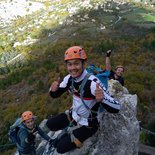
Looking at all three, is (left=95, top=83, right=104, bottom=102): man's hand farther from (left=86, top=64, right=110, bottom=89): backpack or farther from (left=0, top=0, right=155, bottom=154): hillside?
(left=0, top=0, right=155, bottom=154): hillside

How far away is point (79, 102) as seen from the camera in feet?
23.9

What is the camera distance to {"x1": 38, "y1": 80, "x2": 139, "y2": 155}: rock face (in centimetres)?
812

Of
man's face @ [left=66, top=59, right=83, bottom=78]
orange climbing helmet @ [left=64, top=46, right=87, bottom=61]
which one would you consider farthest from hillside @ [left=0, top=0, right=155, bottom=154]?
orange climbing helmet @ [left=64, top=46, right=87, bottom=61]

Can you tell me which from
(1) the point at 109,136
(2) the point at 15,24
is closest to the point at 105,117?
(1) the point at 109,136

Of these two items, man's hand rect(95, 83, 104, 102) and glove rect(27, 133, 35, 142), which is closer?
man's hand rect(95, 83, 104, 102)

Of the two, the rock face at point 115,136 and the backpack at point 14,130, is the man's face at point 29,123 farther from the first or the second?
the rock face at point 115,136

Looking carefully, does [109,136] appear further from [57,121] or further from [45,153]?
[45,153]

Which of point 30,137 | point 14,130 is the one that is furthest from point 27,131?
point 14,130

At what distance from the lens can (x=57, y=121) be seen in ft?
26.9

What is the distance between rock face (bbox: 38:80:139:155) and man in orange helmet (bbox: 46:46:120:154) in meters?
0.54

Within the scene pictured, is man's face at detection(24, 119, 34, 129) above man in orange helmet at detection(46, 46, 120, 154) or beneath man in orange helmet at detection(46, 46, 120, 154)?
beneath

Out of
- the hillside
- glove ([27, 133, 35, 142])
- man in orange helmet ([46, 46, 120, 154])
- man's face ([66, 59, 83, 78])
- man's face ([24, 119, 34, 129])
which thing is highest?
man's face ([66, 59, 83, 78])

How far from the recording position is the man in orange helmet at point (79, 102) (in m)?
6.85

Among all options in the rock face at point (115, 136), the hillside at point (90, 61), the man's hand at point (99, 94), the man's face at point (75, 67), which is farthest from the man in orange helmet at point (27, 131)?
the hillside at point (90, 61)
